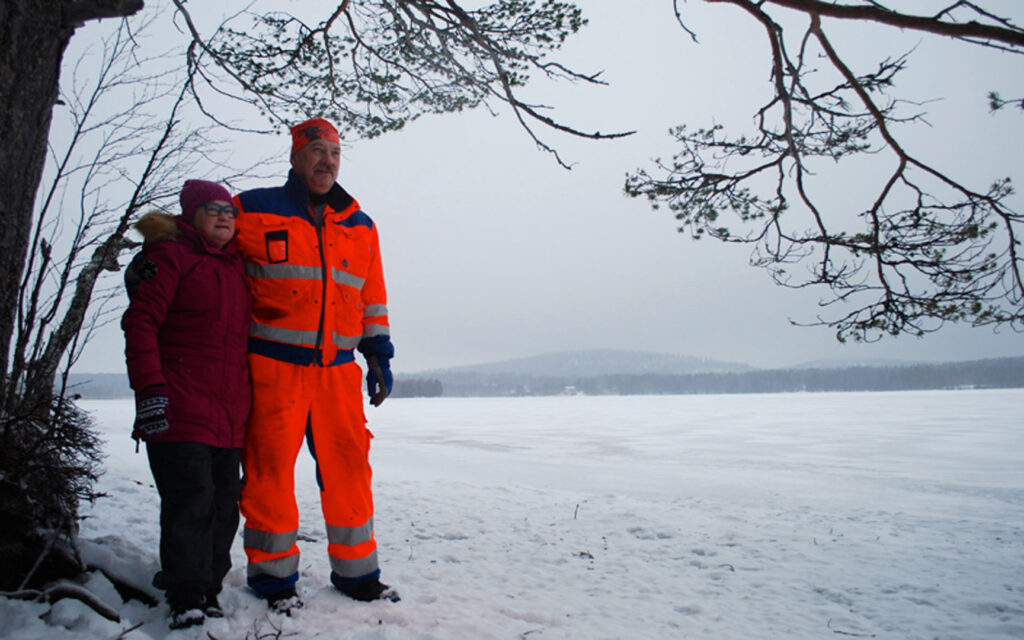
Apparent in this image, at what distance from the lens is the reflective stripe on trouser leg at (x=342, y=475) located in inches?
96.5

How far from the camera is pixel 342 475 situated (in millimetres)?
2494

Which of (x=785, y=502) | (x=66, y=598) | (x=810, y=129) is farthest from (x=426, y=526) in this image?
(x=810, y=129)

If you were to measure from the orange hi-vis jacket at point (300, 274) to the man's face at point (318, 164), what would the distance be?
0.14ft

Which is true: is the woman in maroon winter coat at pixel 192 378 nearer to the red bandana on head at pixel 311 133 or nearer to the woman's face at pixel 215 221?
the woman's face at pixel 215 221

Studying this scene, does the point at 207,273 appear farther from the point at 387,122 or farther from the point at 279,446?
the point at 387,122

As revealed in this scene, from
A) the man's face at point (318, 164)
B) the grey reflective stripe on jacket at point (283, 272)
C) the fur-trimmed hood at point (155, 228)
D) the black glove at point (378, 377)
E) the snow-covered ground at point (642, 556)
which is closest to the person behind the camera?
the fur-trimmed hood at point (155, 228)

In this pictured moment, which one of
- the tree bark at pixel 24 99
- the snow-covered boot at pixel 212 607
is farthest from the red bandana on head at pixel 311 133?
the snow-covered boot at pixel 212 607

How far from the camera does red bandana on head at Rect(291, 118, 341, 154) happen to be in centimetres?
260

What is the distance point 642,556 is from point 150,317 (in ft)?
10.4

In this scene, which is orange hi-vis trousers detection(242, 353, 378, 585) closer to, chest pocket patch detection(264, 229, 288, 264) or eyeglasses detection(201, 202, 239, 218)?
chest pocket patch detection(264, 229, 288, 264)

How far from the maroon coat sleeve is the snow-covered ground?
2.59 feet

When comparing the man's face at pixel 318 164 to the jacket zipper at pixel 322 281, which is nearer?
the jacket zipper at pixel 322 281

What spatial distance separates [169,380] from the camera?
2.10 m

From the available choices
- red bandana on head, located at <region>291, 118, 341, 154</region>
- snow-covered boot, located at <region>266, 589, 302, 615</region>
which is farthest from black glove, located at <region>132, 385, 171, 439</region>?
red bandana on head, located at <region>291, 118, 341, 154</region>
